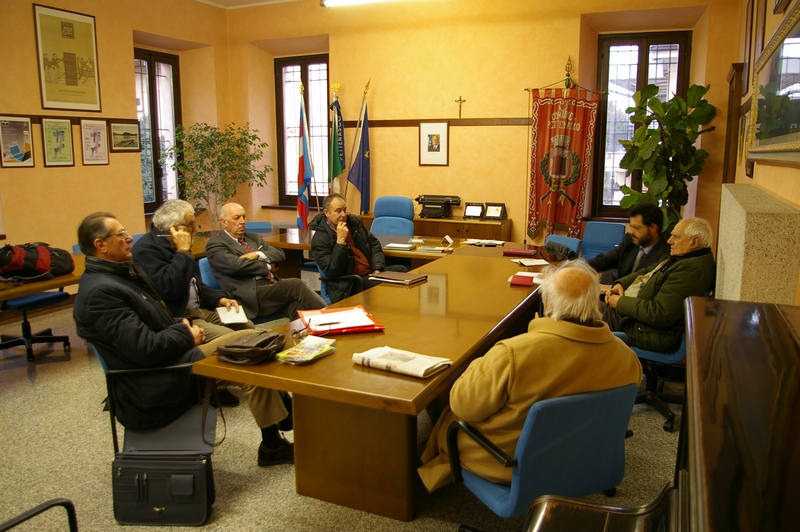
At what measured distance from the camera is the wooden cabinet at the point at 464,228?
23.9ft

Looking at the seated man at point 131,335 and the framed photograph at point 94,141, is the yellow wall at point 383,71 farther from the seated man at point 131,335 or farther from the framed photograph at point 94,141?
the seated man at point 131,335

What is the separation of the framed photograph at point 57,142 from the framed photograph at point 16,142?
6.6 inches

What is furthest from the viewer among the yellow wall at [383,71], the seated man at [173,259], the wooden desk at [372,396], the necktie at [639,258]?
the yellow wall at [383,71]

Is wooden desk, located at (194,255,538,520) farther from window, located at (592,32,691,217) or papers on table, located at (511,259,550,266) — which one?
window, located at (592,32,691,217)

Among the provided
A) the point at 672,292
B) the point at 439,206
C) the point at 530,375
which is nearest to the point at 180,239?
the point at 530,375

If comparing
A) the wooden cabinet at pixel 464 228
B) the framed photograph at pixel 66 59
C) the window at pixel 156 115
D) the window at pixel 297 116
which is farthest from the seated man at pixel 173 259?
the window at pixel 297 116

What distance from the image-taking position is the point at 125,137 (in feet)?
24.1

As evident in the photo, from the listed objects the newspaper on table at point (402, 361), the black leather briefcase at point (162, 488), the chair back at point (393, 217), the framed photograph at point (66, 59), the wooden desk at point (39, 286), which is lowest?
the black leather briefcase at point (162, 488)

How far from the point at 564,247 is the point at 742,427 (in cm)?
451

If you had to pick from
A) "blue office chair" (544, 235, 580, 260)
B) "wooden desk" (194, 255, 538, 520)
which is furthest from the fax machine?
"wooden desk" (194, 255, 538, 520)

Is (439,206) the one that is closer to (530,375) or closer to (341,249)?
(341,249)

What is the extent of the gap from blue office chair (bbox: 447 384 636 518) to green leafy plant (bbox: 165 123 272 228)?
6666mm

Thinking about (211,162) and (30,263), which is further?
(211,162)

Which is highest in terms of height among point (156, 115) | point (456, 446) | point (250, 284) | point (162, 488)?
point (156, 115)
